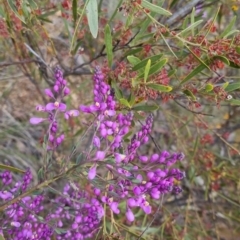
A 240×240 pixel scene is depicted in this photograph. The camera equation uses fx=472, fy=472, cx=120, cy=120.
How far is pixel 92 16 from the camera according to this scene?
981mm

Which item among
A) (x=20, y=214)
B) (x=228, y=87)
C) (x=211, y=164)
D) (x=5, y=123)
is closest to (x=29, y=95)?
(x=5, y=123)

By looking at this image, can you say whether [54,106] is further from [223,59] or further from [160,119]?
[160,119]

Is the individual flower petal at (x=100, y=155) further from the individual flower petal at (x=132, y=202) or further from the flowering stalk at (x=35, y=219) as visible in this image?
the flowering stalk at (x=35, y=219)

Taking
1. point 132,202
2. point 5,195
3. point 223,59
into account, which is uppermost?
point 223,59

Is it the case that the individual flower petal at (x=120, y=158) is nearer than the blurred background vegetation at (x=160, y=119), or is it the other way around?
the individual flower petal at (x=120, y=158)

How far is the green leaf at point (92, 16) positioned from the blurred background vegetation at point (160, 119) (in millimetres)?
286

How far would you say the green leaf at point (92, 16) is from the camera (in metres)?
0.97

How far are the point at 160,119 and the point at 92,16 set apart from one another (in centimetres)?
175

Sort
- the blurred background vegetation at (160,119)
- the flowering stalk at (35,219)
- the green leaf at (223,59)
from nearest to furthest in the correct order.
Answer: the green leaf at (223,59) → the flowering stalk at (35,219) → the blurred background vegetation at (160,119)

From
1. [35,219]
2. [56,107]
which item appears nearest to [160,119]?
[35,219]

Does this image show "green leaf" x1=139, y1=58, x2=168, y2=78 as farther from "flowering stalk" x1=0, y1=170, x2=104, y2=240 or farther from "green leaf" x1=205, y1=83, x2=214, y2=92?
"flowering stalk" x1=0, y1=170, x2=104, y2=240

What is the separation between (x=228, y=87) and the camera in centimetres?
113

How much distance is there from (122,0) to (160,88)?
0.83 ft

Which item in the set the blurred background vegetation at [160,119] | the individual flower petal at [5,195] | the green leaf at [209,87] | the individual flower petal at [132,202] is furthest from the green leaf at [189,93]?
the individual flower petal at [5,195]
